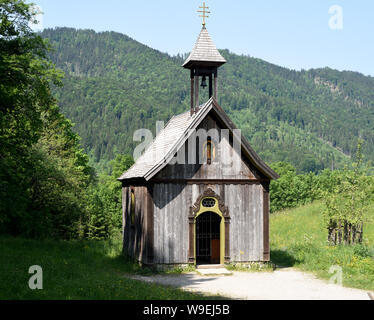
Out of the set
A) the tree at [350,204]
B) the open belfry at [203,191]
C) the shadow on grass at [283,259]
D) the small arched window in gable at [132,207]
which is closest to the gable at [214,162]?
the open belfry at [203,191]

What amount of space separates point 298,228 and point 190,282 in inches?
778

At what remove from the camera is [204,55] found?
78.8 ft

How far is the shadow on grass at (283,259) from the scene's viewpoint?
24.6m

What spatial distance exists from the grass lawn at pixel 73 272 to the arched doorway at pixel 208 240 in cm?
388

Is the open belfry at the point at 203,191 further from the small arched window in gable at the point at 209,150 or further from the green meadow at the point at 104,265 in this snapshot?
the green meadow at the point at 104,265

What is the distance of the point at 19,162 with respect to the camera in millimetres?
25531

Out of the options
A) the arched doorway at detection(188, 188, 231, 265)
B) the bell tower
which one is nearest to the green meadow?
the arched doorway at detection(188, 188, 231, 265)

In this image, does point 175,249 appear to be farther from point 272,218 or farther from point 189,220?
point 272,218

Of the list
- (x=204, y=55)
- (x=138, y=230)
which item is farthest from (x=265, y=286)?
(x=204, y=55)

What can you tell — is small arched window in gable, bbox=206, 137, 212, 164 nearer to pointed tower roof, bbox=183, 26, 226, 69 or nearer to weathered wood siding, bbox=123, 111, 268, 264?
weathered wood siding, bbox=123, 111, 268, 264

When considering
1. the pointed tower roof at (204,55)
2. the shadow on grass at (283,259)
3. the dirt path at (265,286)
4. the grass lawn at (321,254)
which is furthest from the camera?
the shadow on grass at (283,259)

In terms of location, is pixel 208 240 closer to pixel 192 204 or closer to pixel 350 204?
pixel 192 204

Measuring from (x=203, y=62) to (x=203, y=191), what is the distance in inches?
242
